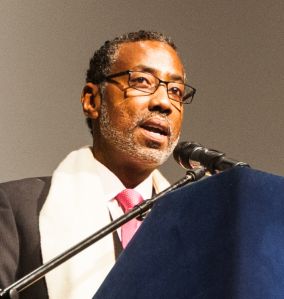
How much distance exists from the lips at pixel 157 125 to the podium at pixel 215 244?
70cm

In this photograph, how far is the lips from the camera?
1.21 meters

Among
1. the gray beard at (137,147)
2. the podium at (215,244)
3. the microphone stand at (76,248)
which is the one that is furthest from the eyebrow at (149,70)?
the podium at (215,244)

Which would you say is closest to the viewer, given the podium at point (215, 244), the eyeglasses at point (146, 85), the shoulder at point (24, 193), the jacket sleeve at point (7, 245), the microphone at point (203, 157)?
the podium at point (215, 244)

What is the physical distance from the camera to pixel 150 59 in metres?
1.29

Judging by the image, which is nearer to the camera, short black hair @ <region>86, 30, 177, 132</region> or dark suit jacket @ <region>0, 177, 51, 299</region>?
dark suit jacket @ <region>0, 177, 51, 299</region>

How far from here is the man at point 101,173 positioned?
1.08 metres

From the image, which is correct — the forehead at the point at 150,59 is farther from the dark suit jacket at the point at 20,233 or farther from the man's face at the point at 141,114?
the dark suit jacket at the point at 20,233

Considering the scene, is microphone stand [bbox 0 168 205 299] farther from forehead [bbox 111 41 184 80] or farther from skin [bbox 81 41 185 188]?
forehead [bbox 111 41 184 80]

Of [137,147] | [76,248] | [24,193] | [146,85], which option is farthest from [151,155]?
[76,248]

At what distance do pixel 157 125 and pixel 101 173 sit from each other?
159 millimetres

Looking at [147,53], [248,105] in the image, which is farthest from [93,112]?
[248,105]

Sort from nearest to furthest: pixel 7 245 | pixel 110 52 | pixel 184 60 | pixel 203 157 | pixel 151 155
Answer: pixel 203 157
pixel 7 245
pixel 151 155
pixel 110 52
pixel 184 60

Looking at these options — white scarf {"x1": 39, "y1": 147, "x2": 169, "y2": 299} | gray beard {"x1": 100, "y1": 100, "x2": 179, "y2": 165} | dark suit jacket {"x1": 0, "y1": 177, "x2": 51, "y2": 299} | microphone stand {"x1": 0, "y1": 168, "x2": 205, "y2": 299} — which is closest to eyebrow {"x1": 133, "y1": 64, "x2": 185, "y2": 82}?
gray beard {"x1": 100, "y1": 100, "x2": 179, "y2": 165}

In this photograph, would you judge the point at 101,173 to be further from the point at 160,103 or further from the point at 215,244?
the point at 215,244
